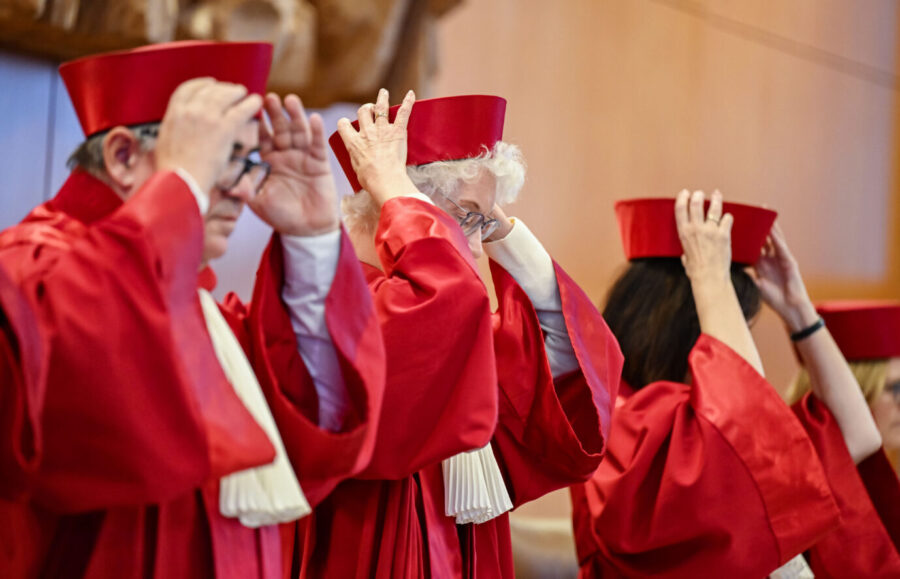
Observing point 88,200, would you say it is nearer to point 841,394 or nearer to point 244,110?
point 244,110

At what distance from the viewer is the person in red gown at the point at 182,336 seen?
116 centimetres

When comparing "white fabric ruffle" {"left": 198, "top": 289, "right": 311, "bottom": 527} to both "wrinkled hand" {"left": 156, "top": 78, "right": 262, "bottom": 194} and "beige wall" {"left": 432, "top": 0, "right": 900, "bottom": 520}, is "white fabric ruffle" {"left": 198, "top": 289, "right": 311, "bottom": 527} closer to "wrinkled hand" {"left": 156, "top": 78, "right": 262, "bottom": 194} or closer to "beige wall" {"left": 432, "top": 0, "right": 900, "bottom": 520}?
"wrinkled hand" {"left": 156, "top": 78, "right": 262, "bottom": 194}

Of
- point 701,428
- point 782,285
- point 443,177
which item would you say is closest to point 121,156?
point 443,177

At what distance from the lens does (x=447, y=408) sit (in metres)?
1.65

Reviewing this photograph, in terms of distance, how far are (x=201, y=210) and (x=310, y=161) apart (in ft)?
0.74

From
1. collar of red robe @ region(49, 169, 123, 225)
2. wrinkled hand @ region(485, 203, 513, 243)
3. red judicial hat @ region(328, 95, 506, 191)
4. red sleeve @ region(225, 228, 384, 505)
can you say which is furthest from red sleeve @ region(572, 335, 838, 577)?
collar of red robe @ region(49, 169, 123, 225)

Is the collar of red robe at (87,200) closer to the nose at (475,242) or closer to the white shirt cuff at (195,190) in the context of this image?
the white shirt cuff at (195,190)

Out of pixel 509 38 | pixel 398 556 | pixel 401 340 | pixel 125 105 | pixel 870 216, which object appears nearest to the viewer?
pixel 125 105

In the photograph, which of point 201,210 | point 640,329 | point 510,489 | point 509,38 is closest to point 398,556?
point 510,489

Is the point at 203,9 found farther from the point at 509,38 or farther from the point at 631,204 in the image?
the point at 509,38

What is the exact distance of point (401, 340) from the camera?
1.62 meters

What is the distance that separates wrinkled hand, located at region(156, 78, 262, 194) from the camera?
1255 mm

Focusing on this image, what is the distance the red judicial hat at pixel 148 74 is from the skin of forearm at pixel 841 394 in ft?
6.18

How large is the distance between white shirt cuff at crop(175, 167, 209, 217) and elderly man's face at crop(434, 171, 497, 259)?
73 centimetres
